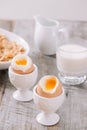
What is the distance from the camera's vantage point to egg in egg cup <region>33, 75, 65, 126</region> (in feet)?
3.67

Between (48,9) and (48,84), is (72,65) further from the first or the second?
(48,9)

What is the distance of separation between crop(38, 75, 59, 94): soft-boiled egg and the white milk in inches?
10.8

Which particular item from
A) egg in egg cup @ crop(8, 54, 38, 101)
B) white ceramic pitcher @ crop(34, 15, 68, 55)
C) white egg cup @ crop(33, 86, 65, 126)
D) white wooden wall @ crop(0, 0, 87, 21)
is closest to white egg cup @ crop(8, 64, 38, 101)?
egg in egg cup @ crop(8, 54, 38, 101)

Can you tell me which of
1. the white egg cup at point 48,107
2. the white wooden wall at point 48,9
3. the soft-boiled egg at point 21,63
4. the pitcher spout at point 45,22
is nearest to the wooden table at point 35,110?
the white egg cup at point 48,107

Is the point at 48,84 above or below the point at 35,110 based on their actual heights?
above

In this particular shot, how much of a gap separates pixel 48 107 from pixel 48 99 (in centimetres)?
3

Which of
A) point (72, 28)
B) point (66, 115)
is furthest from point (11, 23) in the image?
point (66, 115)

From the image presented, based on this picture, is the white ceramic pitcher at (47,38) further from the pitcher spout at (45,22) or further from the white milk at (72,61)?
the white milk at (72,61)

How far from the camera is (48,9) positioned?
9.77 ft

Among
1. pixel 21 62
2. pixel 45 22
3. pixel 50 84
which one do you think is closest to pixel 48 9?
pixel 45 22

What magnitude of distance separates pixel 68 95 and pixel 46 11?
1.72 m

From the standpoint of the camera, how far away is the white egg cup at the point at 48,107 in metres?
1.12

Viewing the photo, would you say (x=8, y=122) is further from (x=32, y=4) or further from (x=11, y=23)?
(x=32, y=4)

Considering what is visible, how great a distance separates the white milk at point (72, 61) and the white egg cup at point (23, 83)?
17 cm
